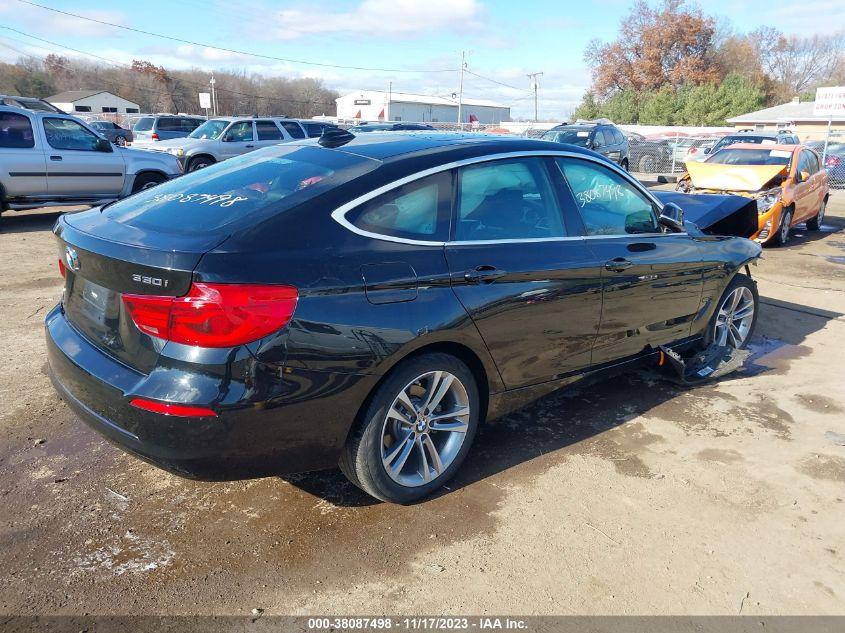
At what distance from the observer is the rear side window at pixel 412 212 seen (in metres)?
2.87

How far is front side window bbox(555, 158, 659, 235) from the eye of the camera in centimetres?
379

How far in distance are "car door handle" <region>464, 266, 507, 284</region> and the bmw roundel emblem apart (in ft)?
5.83

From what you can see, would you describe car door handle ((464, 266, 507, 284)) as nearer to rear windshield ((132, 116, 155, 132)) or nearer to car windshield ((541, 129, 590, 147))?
car windshield ((541, 129, 590, 147))

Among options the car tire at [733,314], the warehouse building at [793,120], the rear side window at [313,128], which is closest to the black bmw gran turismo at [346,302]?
the car tire at [733,314]

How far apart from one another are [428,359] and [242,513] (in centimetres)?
116

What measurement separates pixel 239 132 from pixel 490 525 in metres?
15.6

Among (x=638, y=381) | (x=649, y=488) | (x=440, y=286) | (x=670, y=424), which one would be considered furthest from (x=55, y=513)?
(x=638, y=381)

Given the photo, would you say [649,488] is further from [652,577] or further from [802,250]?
[802,250]

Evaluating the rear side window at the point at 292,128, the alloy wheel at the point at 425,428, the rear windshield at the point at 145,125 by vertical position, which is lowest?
the alloy wheel at the point at 425,428

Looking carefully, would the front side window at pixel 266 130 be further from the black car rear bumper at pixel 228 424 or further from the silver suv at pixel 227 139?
the black car rear bumper at pixel 228 424

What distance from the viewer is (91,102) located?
74.6 m

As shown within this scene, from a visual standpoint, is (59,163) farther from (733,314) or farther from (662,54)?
(662,54)

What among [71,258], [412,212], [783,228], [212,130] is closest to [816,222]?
[783,228]

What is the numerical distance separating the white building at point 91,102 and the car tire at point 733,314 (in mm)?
76579
